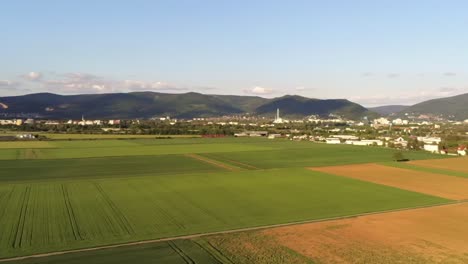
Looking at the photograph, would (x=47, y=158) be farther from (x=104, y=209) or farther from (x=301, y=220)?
(x=301, y=220)

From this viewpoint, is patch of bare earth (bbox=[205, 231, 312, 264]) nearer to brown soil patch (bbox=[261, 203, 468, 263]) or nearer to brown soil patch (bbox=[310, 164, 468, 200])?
brown soil patch (bbox=[261, 203, 468, 263])

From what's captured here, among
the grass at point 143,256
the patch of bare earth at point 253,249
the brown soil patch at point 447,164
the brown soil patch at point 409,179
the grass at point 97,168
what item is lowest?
the brown soil patch at point 447,164

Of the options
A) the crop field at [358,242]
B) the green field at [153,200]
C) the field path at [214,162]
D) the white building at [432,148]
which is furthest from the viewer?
the white building at [432,148]

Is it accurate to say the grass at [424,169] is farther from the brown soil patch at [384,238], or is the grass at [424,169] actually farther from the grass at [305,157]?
the brown soil patch at [384,238]

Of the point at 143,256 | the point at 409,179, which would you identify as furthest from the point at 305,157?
the point at 143,256

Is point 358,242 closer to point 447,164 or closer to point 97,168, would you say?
A: point 97,168

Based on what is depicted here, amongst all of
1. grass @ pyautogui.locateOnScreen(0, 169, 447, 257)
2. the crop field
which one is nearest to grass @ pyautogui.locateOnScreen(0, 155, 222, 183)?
grass @ pyautogui.locateOnScreen(0, 169, 447, 257)

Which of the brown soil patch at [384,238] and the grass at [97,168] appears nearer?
the brown soil patch at [384,238]

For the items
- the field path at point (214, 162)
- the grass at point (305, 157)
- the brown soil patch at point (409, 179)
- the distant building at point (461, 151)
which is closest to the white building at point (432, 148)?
the distant building at point (461, 151)
